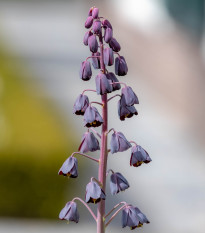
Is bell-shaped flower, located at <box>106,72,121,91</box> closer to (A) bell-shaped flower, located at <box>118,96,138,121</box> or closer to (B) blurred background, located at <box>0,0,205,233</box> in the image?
(A) bell-shaped flower, located at <box>118,96,138,121</box>

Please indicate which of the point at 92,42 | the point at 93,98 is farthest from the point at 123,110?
the point at 93,98

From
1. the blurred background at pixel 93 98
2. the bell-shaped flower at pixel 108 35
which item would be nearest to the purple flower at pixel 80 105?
the bell-shaped flower at pixel 108 35

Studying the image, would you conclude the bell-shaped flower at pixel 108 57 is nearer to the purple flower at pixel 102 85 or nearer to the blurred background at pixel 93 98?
the purple flower at pixel 102 85

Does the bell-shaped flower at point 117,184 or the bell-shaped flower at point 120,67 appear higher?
the bell-shaped flower at point 120,67

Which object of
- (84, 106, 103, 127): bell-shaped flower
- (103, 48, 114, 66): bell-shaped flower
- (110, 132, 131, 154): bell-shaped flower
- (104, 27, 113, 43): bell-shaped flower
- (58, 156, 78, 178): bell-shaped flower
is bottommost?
(58, 156, 78, 178): bell-shaped flower

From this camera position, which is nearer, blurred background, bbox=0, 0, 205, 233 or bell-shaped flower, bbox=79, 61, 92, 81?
bell-shaped flower, bbox=79, 61, 92, 81

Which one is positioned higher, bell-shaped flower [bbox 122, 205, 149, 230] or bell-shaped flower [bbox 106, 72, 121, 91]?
bell-shaped flower [bbox 106, 72, 121, 91]

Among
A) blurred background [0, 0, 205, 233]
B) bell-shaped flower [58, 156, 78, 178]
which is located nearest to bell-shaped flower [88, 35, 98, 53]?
bell-shaped flower [58, 156, 78, 178]

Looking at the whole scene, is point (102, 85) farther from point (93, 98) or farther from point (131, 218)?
point (93, 98)
